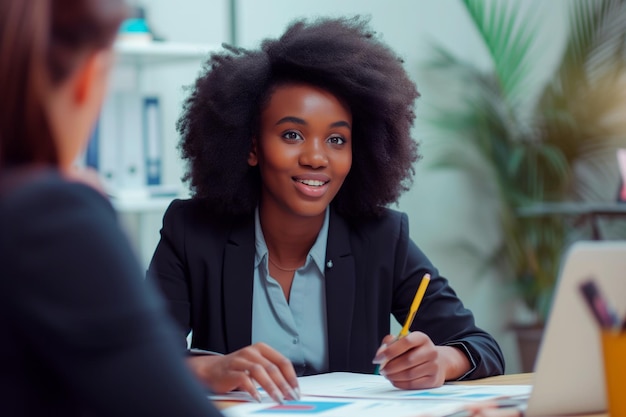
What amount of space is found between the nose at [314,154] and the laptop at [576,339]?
864 millimetres

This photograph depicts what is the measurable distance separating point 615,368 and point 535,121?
3358 mm

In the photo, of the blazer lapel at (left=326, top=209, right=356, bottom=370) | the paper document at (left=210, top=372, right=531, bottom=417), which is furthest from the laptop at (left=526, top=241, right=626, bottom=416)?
the blazer lapel at (left=326, top=209, right=356, bottom=370)

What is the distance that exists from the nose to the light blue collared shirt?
0.18 meters

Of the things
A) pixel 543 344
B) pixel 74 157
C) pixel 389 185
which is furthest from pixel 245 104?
pixel 74 157

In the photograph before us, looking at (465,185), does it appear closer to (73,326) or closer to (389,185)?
(389,185)

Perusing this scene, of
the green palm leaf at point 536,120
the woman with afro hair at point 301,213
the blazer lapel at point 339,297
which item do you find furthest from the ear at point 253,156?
the green palm leaf at point 536,120

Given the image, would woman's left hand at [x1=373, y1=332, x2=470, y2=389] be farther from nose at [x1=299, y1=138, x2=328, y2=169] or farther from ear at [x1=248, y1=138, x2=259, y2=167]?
ear at [x1=248, y1=138, x2=259, y2=167]

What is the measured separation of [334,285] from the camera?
1.89m

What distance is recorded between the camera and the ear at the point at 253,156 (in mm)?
2020

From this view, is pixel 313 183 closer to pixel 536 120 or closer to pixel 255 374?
pixel 255 374

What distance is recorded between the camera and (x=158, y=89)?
135 inches

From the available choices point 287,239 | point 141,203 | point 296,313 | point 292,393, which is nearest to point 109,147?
point 141,203

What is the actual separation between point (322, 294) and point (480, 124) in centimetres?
241

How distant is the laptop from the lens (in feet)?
3.34
